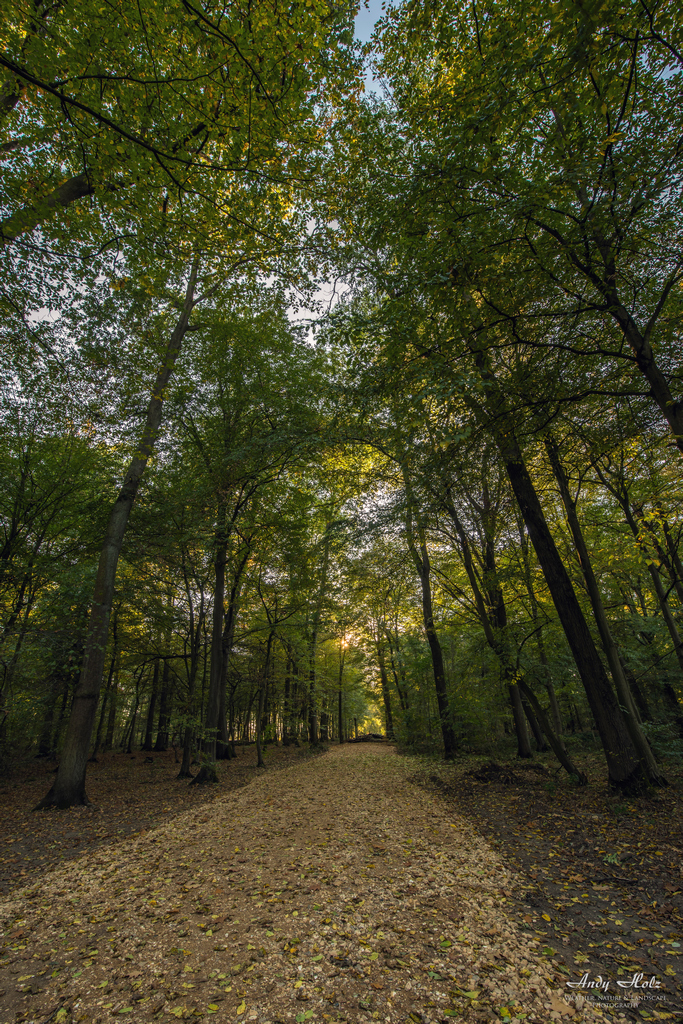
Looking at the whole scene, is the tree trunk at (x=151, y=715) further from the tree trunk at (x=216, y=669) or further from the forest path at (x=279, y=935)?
the forest path at (x=279, y=935)

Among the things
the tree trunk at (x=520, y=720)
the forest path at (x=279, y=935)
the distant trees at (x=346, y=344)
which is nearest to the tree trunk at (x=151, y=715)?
the distant trees at (x=346, y=344)

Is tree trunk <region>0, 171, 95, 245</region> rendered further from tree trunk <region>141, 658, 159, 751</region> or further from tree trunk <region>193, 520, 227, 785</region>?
tree trunk <region>141, 658, 159, 751</region>

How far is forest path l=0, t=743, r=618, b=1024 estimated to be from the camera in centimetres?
275

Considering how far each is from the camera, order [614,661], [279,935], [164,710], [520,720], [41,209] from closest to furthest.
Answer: [279,935] < [41,209] < [614,661] < [520,720] < [164,710]

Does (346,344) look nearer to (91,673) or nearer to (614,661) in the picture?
(614,661)

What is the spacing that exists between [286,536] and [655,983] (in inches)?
446

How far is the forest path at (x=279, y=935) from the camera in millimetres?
2748

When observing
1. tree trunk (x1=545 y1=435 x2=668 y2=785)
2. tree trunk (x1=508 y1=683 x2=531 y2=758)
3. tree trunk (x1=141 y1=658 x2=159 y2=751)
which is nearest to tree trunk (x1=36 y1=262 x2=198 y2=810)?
tree trunk (x1=545 y1=435 x2=668 y2=785)

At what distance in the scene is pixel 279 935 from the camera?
141 inches

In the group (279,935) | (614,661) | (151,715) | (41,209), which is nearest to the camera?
(279,935)

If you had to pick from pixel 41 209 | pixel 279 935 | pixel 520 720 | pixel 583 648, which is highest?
pixel 41 209

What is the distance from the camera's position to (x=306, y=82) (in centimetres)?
495

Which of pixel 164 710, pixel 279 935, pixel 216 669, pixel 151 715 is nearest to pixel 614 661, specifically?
pixel 279 935

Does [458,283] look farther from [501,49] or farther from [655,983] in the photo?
[655,983]
